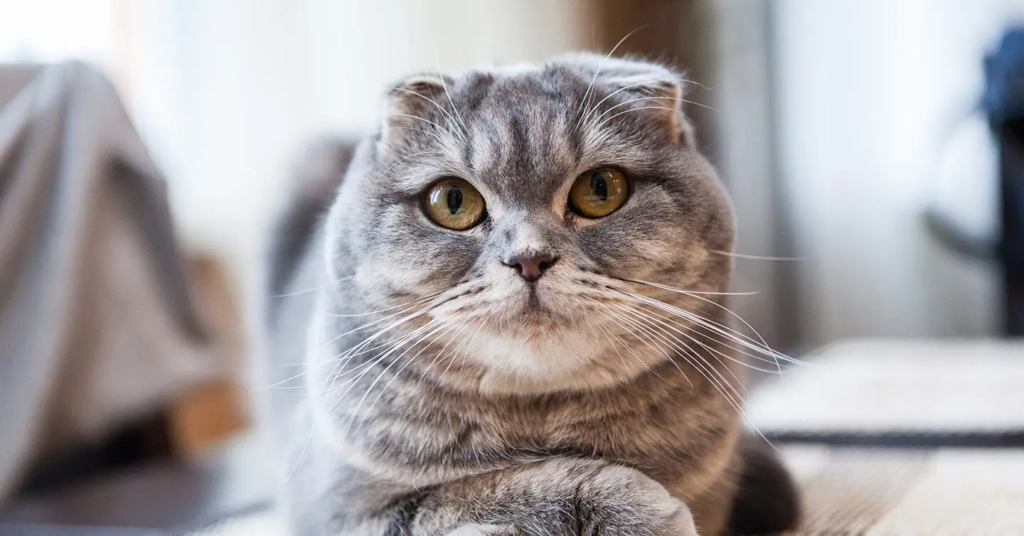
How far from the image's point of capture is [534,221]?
791 millimetres

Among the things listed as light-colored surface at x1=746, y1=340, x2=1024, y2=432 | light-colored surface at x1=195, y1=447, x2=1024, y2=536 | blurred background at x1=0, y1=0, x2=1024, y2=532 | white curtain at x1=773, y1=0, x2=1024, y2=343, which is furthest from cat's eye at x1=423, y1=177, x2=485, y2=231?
white curtain at x1=773, y1=0, x2=1024, y2=343

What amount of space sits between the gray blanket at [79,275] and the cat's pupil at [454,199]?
0.81 meters

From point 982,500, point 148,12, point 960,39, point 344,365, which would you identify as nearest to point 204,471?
point 344,365

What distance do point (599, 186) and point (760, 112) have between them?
2417 millimetres

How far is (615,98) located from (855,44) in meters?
2.48

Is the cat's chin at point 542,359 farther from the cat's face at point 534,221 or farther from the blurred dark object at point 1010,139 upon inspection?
the blurred dark object at point 1010,139

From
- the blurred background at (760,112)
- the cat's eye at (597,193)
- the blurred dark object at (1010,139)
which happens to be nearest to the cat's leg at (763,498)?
the cat's eye at (597,193)

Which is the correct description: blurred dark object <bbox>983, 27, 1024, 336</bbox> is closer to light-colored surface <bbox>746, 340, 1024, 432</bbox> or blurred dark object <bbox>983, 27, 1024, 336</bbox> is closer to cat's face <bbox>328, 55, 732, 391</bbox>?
light-colored surface <bbox>746, 340, 1024, 432</bbox>

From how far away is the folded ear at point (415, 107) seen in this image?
0.89 m

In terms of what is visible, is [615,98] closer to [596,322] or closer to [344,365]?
[596,322]

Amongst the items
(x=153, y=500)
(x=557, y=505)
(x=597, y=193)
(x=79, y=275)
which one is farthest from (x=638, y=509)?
(x=79, y=275)

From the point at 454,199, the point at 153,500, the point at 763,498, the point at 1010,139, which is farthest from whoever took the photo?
the point at 1010,139

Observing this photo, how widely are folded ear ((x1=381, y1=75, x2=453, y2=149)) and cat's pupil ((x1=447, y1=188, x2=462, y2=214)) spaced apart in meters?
0.07

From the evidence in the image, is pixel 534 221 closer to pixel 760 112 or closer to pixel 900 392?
pixel 900 392
